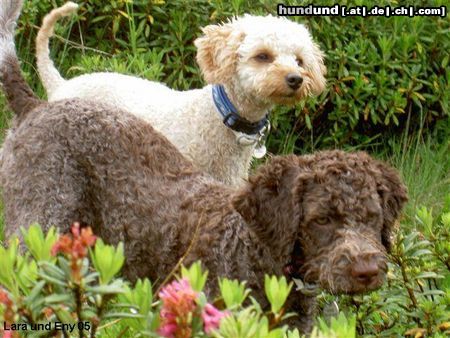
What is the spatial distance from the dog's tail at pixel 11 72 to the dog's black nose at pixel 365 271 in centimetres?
199

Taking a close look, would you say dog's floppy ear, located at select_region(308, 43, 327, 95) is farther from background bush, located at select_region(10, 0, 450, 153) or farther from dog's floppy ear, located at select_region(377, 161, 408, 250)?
dog's floppy ear, located at select_region(377, 161, 408, 250)

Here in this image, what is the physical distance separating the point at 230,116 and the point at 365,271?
253cm

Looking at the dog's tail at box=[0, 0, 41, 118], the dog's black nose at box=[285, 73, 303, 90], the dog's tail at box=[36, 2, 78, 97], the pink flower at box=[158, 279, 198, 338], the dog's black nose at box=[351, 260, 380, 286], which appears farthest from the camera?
the dog's tail at box=[36, 2, 78, 97]

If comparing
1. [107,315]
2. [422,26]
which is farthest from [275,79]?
[107,315]

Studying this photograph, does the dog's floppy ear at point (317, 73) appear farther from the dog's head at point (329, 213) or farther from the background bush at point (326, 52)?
the dog's head at point (329, 213)

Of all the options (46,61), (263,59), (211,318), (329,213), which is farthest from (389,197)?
(46,61)

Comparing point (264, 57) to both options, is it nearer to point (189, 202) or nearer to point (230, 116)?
point (230, 116)

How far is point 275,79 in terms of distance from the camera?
5.41 meters

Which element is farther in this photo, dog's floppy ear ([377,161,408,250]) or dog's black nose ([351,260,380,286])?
dog's floppy ear ([377,161,408,250])

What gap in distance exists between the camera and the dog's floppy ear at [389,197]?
11.7ft

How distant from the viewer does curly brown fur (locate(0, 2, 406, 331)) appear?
11.1 ft

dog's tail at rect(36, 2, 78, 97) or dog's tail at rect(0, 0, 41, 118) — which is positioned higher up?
dog's tail at rect(0, 0, 41, 118)

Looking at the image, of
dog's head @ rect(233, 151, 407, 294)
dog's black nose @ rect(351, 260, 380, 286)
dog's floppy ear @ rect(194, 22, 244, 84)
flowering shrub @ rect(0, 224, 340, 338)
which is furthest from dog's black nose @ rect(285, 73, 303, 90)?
flowering shrub @ rect(0, 224, 340, 338)

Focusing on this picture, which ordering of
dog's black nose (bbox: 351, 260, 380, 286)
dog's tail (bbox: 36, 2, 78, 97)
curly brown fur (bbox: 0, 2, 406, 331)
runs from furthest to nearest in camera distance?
dog's tail (bbox: 36, 2, 78, 97) < curly brown fur (bbox: 0, 2, 406, 331) < dog's black nose (bbox: 351, 260, 380, 286)
